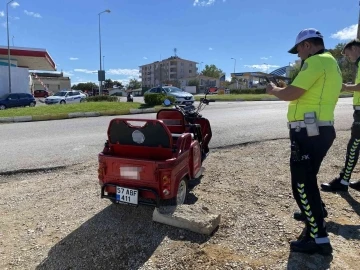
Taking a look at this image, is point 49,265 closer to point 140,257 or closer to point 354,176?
point 140,257

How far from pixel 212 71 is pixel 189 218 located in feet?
347

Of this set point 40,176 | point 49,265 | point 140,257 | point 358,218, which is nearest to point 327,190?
point 358,218

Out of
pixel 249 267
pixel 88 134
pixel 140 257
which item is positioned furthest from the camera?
pixel 88 134

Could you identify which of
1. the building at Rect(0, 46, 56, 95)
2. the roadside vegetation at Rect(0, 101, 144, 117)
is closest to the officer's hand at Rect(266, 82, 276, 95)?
the roadside vegetation at Rect(0, 101, 144, 117)

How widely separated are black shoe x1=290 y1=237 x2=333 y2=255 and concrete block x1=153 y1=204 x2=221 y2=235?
73 centimetres

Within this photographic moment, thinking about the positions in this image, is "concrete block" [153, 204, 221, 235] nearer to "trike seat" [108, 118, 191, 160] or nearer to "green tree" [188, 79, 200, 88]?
"trike seat" [108, 118, 191, 160]

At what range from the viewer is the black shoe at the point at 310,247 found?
249cm

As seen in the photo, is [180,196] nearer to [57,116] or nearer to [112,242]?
[112,242]

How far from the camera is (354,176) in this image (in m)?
4.45

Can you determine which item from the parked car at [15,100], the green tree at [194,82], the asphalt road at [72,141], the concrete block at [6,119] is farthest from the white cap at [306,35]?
the green tree at [194,82]

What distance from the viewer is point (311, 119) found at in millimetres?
2416

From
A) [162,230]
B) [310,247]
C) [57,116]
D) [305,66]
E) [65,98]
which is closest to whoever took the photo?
[305,66]

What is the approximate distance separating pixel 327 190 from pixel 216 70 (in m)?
106

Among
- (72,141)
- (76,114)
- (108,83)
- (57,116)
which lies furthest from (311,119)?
(108,83)
